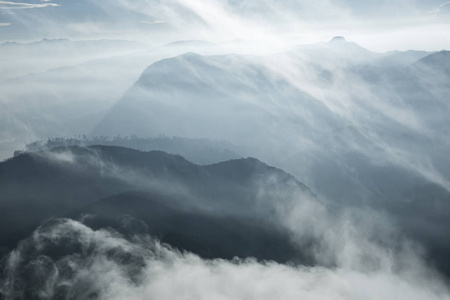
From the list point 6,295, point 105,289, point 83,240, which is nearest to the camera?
point 6,295

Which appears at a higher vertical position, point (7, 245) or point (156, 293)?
point (7, 245)

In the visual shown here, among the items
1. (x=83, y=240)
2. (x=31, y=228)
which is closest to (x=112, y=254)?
(x=83, y=240)

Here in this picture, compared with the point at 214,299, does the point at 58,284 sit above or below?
above

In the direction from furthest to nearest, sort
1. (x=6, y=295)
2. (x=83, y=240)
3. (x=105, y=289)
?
(x=83, y=240)
(x=105, y=289)
(x=6, y=295)

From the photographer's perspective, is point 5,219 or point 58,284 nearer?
point 58,284

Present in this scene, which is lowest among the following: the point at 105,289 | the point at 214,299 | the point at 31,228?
the point at 214,299

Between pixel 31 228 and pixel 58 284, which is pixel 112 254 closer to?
pixel 58 284

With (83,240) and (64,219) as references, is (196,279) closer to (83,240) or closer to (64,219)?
(83,240)

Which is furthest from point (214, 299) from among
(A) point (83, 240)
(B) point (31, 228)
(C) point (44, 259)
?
(B) point (31, 228)

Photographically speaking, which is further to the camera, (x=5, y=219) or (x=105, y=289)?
(x=5, y=219)
